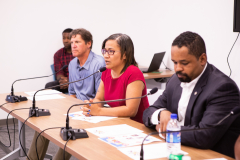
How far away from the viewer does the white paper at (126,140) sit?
1.67 metres

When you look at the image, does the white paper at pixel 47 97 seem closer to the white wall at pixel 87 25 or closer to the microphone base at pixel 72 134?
the microphone base at pixel 72 134

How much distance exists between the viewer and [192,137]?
1605mm

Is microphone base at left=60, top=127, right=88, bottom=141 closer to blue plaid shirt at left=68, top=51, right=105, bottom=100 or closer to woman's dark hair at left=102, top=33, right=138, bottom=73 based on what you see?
woman's dark hair at left=102, top=33, right=138, bottom=73

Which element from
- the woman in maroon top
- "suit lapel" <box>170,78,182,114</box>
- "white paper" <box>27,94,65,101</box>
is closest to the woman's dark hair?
the woman in maroon top

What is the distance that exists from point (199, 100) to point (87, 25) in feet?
12.6

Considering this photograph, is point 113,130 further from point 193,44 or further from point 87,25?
point 87,25

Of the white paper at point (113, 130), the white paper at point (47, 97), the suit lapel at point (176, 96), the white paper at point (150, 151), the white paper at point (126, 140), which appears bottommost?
the white paper at point (47, 97)

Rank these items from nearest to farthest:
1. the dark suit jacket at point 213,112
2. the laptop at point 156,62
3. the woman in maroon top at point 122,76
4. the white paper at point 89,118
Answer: the dark suit jacket at point 213,112
the white paper at point 89,118
the woman in maroon top at point 122,76
the laptop at point 156,62

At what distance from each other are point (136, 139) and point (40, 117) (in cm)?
86

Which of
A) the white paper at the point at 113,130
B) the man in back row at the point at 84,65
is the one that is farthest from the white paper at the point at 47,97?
the white paper at the point at 113,130

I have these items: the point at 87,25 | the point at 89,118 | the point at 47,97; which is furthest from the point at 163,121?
the point at 87,25

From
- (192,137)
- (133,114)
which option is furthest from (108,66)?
(192,137)

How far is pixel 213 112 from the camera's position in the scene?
1635 millimetres

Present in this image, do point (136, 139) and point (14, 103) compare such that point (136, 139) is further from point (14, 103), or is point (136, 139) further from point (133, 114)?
point (14, 103)
